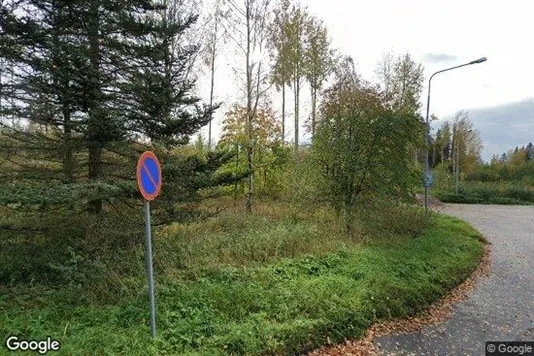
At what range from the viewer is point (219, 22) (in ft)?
60.1

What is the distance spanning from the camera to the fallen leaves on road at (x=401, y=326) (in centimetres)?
562

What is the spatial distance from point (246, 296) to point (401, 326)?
325 cm

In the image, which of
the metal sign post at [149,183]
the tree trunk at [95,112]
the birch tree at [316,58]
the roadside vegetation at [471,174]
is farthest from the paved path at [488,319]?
the roadside vegetation at [471,174]

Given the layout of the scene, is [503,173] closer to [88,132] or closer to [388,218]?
[388,218]

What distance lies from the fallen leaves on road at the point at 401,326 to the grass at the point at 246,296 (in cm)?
15

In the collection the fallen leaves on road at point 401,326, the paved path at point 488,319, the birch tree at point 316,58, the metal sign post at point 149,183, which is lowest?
the paved path at point 488,319

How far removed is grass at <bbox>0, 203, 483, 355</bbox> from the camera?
4.82 meters

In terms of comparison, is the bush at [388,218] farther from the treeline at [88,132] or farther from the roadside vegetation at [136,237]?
the treeline at [88,132]

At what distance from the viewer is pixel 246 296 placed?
6133 millimetres

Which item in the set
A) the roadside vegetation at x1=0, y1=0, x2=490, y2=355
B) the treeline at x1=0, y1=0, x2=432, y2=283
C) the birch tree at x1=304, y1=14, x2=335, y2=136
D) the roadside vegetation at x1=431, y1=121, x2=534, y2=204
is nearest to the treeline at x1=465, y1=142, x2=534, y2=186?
the roadside vegetation at x1=431, y1=121, x2=534, y2=204

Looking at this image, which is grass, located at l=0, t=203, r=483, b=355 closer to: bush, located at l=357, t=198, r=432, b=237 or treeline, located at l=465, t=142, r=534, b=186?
bush, located at l=357, t=198, r=432, b=237

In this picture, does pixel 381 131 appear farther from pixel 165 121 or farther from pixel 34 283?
pixel 34 283

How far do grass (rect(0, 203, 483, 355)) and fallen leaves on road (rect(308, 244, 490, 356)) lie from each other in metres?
0.15

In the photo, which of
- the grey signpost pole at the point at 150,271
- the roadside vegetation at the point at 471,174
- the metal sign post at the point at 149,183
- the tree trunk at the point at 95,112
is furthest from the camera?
the roadside vegetation at the point at 471,174
